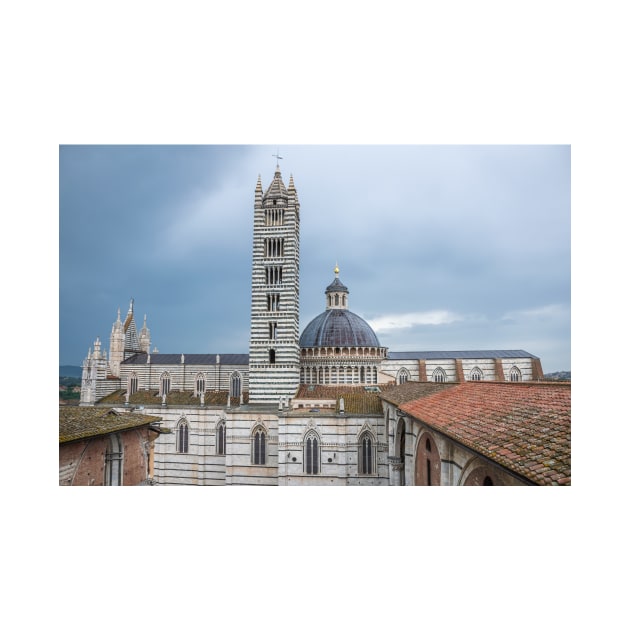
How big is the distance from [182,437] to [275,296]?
9.67m

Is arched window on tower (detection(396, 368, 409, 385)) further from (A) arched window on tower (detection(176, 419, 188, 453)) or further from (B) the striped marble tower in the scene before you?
(A) arched window on tower (detection(176, 419, 188, 453))

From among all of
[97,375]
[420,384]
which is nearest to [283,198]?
[420,384]

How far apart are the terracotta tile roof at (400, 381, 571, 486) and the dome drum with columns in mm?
13572

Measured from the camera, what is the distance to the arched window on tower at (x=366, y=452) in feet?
57.6

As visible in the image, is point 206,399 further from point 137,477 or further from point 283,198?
point 137,477

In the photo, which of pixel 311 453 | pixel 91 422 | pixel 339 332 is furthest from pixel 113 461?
pixel 339 332

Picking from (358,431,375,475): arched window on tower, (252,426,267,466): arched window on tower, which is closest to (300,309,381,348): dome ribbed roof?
(252,426,267,466): arched window on tower

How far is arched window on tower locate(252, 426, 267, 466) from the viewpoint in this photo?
745 inches

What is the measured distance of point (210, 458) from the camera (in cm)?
2172

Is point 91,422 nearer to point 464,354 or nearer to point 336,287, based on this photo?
point 336,287

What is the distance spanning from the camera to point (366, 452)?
694 inches

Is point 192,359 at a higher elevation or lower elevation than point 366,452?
higher

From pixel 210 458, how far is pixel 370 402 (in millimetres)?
9757

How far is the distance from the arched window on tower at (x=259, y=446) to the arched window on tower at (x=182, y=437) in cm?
546
